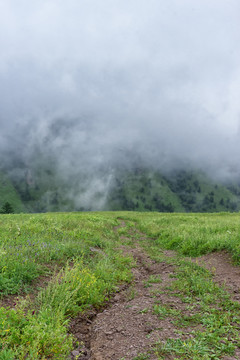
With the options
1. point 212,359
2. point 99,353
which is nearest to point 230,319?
point 212,359

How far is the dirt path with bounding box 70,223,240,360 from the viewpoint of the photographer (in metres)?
4.14

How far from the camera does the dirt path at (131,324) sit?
4.14m

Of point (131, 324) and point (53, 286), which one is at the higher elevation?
point (53, 286)

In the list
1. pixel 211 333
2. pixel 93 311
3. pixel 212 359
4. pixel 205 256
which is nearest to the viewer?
pixel 212 359

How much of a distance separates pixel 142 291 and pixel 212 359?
3.66 metres

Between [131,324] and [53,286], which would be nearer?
[131,324]

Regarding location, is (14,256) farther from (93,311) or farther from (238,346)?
(238,346)

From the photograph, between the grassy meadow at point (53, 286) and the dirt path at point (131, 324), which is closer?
the grassy meadow at point (53, 286)

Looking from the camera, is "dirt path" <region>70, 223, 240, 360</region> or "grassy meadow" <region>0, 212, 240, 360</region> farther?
"dirt path" <region>70, 223, 240, 360</region>

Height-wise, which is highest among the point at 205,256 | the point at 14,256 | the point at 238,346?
the point at 14,256

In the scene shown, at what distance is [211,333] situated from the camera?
442cm

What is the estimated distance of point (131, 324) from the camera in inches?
198

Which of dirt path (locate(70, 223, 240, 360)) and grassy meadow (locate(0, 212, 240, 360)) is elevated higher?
grassy meadow (locate(0, 212, 240, 360))

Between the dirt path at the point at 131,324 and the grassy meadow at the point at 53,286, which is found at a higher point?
the grassy meadow at the point at 53,286
